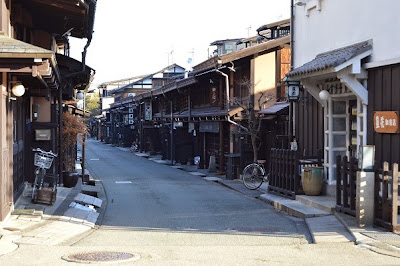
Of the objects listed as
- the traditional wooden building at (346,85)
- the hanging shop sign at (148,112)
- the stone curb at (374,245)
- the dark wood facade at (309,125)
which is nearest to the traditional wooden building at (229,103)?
the dark wood facade at (309,125)

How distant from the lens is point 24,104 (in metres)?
18.8

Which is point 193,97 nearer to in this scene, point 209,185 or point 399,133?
point 209,185

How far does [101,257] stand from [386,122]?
7188mm

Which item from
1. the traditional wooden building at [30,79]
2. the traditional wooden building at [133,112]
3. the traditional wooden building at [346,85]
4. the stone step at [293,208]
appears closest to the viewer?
the traditional wooden building at [30,79]

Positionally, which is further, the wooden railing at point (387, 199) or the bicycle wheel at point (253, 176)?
the bicycle wheel at point (253, 176)

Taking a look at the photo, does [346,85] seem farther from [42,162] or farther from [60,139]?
[60,139]

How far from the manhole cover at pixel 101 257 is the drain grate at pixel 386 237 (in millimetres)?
4310

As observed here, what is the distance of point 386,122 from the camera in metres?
13.8

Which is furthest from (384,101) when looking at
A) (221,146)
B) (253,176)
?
(221,146)

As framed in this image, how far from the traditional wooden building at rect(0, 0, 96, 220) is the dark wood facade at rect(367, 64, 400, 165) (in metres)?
7.27

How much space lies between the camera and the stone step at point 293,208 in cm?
1484

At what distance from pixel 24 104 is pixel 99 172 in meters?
17.7

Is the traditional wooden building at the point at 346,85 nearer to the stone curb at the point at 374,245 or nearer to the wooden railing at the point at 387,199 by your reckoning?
the wooden railing at the point at 387,199

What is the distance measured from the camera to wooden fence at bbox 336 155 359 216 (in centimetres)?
1310
